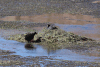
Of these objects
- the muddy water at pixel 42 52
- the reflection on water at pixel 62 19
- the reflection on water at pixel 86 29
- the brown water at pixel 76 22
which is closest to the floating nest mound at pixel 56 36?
the muddy water at pixel 42 52

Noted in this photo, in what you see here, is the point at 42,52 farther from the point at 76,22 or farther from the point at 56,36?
the point at 76,22

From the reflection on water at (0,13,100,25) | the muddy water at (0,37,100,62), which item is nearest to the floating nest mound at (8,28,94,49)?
the muddy water at (0,37,100,62)

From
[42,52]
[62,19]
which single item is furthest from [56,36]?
[62,19]

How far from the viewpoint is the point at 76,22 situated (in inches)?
765

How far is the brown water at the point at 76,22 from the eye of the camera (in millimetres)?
15828

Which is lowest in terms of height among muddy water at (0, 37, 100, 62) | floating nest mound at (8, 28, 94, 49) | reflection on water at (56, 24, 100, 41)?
muddy water at (0, 37, 100, 62)

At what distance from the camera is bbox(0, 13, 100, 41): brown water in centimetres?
1583

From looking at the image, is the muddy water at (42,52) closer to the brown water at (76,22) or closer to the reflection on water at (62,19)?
the brown water at (76,22)

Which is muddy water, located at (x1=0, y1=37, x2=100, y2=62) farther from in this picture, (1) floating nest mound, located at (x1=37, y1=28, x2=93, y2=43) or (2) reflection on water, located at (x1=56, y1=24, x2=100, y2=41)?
(2) reflection on water, located at (x1=56, y1=24, x2=100, y2=41)

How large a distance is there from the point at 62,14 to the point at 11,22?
5.63 meters

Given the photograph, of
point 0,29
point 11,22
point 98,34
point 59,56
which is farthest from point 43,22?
point 59,56

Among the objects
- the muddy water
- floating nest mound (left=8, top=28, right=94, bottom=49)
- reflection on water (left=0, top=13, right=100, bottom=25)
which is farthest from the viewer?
reflection on water (left=0, top=13, right=100, bottom=25)

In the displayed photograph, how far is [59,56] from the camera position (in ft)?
33.3

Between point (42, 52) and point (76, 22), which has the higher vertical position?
point (76, 22)
